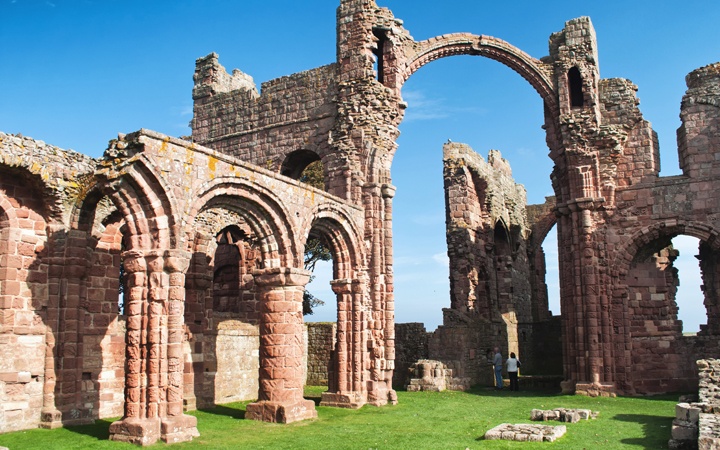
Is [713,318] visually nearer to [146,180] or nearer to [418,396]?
[418,396]

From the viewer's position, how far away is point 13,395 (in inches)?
468

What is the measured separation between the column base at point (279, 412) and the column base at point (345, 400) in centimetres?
193

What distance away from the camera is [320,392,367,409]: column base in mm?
15445

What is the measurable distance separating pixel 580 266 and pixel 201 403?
1023cm

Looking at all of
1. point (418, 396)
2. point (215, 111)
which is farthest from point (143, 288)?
point (215, 111)

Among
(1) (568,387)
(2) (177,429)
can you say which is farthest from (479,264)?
(2) (177,429)

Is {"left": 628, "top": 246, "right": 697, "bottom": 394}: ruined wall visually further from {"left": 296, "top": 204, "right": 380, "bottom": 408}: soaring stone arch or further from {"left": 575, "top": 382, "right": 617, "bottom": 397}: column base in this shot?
{"left": 296, "top": 204, "right": 380, "bottom": 408}: soaring stone arch

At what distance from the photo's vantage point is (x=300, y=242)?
46.9 ft

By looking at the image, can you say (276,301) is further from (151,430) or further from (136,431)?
(136,431)

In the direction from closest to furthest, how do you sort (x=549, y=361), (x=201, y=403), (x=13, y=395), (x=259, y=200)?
(x=13, y=395)
(x=259, y=200)
(x=201, y=403)
(x=549, y=361)

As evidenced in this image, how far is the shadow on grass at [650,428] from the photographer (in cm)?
1032

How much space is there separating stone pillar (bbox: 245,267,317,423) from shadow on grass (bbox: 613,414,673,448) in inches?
231

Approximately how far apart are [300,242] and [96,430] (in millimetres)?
5093

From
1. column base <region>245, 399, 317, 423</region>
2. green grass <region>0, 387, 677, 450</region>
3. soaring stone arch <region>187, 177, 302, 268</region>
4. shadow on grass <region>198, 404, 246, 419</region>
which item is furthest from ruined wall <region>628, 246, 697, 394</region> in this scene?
shadow on grass <region>198, 404, 246, 419</region>
